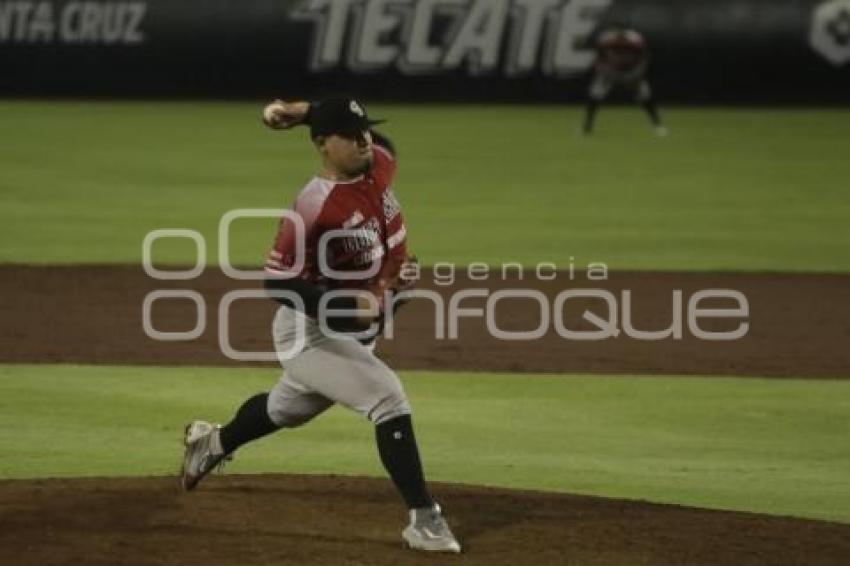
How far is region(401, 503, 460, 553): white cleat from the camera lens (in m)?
7.66

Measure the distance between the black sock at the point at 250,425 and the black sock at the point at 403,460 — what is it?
0.77 meters

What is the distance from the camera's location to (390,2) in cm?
3075

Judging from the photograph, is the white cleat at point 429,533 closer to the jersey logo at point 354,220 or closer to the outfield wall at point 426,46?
the jersey logo at point 354,220

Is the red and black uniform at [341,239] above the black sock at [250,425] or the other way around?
above

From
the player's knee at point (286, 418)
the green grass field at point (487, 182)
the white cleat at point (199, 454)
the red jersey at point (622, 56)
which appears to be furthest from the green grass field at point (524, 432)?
the red jersey at point (622, 56)

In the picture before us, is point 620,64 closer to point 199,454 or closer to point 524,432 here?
point 524,432

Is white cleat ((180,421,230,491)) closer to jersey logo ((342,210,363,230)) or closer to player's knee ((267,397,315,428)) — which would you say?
player's knee ((267,397,315,428))

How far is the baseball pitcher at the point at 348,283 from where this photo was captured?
25.3 ft

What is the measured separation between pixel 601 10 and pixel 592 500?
2266 centimetres

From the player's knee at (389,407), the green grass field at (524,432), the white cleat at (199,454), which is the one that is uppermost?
the player's knee at (389,407)

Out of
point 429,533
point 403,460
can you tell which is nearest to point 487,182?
point 403,460

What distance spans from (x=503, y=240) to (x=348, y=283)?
36.5 feet

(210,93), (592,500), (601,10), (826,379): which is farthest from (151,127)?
(592,500)

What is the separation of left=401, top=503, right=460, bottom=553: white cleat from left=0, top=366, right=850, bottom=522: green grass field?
1830 mm
